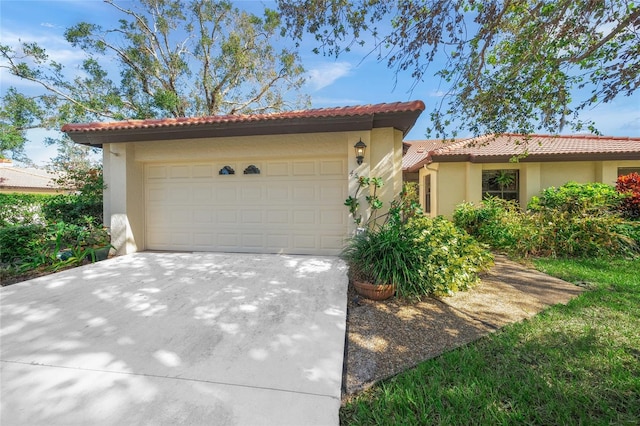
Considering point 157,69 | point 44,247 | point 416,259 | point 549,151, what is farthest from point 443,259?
point 157,69

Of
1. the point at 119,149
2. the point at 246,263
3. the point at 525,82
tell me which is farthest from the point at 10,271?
the point at 525,82

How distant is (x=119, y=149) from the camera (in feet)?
22.9

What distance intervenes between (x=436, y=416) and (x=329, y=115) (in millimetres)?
5060

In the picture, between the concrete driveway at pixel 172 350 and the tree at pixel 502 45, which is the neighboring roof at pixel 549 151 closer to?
the tree at pixel 502 45

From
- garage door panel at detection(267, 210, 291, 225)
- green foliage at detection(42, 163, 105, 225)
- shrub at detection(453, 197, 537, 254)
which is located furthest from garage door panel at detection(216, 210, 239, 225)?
shrub at detection(453, 197, 537, 254)

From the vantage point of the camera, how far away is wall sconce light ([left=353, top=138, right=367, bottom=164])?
599cm

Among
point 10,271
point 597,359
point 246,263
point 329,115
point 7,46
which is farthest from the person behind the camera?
point 7,46

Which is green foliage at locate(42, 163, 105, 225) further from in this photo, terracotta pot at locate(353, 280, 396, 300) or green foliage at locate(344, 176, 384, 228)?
terracotta pot at locate(353, 280, 396, 300)

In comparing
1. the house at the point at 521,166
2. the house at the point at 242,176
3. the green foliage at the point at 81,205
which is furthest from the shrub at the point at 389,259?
the green foliage at the point at 81,205

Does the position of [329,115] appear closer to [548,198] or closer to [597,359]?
[597,359]

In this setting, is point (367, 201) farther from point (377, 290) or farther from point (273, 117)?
point (273, 117)

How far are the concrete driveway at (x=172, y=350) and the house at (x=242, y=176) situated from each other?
2244 mm

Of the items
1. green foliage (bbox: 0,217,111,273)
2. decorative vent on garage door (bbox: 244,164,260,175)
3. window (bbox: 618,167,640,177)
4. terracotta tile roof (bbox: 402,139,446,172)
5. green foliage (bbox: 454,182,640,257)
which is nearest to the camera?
green foliage (bbox: 0,217,111,273)

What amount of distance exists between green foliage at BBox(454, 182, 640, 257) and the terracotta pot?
→ 4.79 meters
